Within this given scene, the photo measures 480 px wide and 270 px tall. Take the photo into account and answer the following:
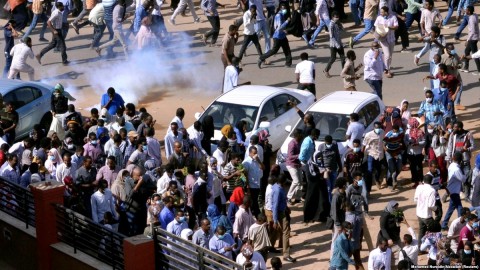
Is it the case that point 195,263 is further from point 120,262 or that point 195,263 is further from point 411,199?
point 411,199

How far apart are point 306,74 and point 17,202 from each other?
→ 8.16 metres

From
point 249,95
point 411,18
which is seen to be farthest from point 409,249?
point 411,18

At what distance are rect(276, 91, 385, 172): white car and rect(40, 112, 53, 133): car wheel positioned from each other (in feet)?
16.7

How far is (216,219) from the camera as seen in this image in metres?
18.5

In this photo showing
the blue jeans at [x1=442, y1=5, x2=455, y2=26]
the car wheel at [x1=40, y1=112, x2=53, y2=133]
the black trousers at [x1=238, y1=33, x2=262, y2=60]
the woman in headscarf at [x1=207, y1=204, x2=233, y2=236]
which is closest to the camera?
the woman in headscarf at [x1=207, y1=204, x2=233, y2=236]

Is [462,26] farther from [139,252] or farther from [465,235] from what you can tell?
[139,252]

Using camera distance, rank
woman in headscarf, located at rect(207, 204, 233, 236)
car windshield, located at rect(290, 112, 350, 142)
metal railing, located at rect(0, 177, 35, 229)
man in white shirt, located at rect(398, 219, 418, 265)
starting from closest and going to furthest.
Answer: man in white shirt, located at rect(398, 219, 418, 265) → woman in headscarf, located at rect(207, 204, 233, 236) → metal railing, located at rect(0, 177, 35, 229) → car windshield, located at rect(290, 112, 350, 142)

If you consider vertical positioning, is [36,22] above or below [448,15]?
below

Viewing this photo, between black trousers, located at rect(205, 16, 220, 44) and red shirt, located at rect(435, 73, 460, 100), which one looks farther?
black trousers, located at rect(205, 16, 220, 44)

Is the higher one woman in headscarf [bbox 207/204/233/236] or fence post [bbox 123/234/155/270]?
fence post [bbox 123/234/155/270]

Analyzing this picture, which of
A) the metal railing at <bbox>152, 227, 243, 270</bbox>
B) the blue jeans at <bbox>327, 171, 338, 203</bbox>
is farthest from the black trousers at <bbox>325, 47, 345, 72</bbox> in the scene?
the metal railing at <bbox>152, 227, 243, 270</bbox>

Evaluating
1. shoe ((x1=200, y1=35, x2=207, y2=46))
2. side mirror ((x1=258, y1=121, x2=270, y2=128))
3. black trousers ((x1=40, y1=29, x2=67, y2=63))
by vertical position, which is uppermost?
side mirror ((x1=258, y1=121, x2=270, y2=128))

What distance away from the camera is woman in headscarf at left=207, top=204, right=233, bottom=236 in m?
18.2

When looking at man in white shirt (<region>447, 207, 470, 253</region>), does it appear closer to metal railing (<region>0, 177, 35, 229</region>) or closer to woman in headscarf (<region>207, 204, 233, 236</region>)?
woman in headscarf (<region>207, 204, 233, 236</region>)
